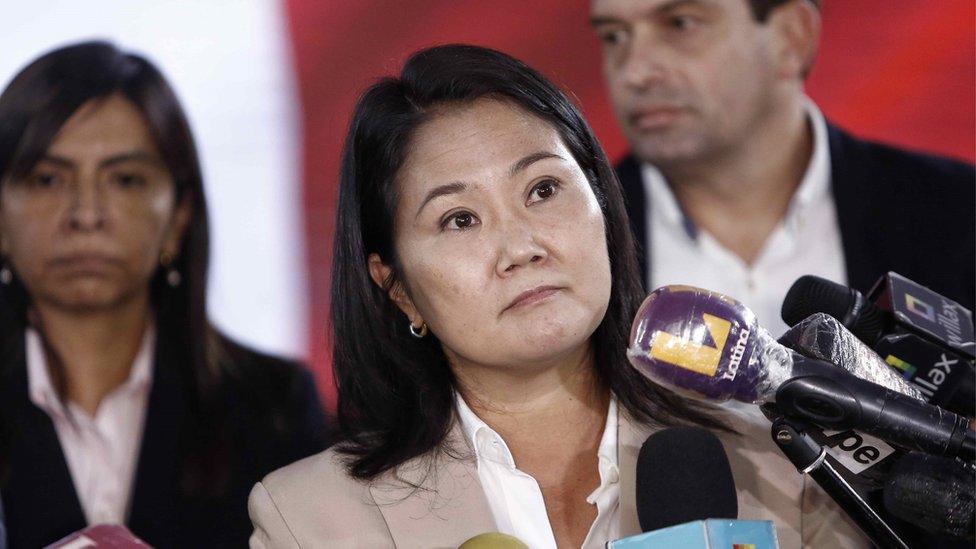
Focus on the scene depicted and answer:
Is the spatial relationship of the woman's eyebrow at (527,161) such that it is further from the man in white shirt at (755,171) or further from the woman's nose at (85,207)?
the woman's nose at (85,207)

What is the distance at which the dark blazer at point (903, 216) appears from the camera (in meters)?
3.21

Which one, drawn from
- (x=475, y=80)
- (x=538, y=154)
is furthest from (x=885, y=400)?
(x=475, y=80)

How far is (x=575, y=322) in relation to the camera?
213cm

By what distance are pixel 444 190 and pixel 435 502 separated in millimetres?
572

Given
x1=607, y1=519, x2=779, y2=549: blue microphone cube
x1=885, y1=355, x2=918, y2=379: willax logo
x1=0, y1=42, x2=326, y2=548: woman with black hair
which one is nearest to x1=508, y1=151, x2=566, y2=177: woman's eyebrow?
x1=885, y1=355, x2=918, y2=379: willax logo

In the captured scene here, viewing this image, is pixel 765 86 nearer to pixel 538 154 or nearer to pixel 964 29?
pixel 964 29

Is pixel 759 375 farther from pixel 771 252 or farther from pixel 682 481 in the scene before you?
pixel 771 252

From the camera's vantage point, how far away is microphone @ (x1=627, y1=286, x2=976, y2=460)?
142 centimetres

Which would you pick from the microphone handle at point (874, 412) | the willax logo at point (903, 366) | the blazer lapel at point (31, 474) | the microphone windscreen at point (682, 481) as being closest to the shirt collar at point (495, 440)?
the microphone windscreen at point (682, 481)

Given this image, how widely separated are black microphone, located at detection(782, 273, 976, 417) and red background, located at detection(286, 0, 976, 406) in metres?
1.58

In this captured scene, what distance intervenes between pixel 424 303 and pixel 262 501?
0.48m

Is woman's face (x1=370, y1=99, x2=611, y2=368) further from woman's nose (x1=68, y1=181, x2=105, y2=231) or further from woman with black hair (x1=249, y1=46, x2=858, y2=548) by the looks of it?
Answer: woman's nose (x1=68, y1=181, x2=105, y2=231)

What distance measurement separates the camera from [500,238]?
2150 mm

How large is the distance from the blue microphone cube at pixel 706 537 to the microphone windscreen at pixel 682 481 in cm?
8
